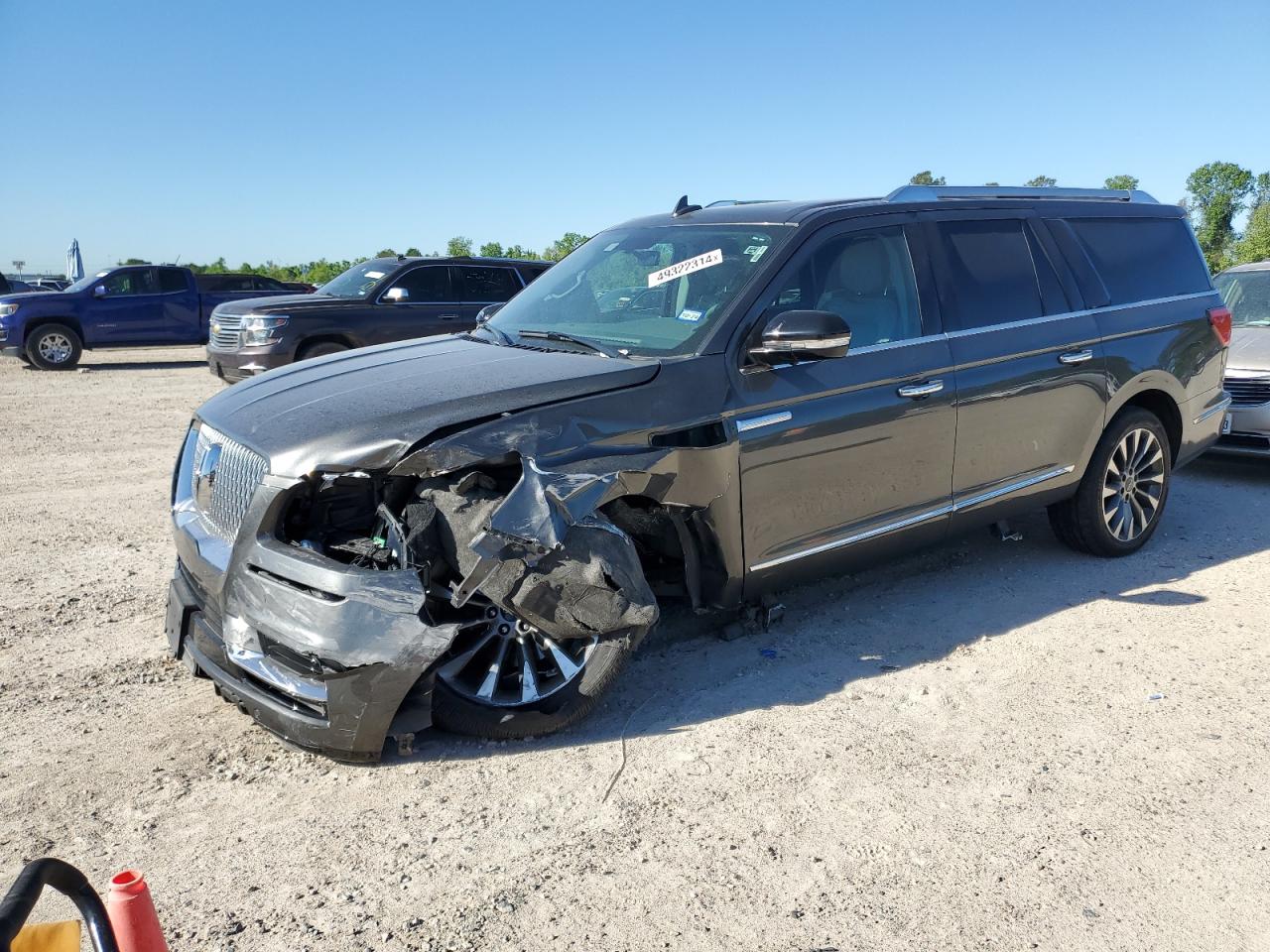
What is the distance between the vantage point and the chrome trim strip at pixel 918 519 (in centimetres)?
424

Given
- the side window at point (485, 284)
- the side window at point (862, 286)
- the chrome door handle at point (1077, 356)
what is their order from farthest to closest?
the side window at point (485, 284) < the chrome door handle at point (1077, 356) < the side window at point (862, 286)

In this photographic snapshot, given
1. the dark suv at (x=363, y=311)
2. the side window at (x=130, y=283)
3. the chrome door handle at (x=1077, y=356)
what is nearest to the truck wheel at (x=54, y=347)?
the side window at (x=130, y=283)

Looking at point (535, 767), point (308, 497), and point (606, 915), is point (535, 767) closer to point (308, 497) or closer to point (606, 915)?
point (606, 915)

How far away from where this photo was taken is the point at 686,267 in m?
4.53

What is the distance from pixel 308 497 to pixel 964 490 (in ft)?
10.0

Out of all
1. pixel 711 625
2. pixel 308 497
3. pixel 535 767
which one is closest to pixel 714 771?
pixel 535 767

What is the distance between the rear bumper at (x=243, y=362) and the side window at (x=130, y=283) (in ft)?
21.8

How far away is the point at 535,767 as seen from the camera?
3.50m

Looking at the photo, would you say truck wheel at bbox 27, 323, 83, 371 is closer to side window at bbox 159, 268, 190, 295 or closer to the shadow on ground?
side window at bbox 159, 268, 190, 295

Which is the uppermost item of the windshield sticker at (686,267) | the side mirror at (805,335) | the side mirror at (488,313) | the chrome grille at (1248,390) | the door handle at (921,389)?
the windshield sticker at (686,267)

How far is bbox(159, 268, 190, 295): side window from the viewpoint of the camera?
59.2 ft

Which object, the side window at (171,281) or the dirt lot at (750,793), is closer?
the dirt lot at (750,793)

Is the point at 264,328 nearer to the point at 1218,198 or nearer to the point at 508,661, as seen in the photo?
the point at 508,661

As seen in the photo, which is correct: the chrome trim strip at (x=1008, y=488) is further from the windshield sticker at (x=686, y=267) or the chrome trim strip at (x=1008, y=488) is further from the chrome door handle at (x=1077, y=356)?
the windshield sticker at (x=686, y=267)
